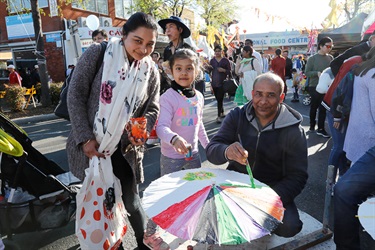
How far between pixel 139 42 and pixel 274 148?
1215mm

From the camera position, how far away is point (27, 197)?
8.13ft

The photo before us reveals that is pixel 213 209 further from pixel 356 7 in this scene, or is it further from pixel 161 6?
Answer: pixel 356 7

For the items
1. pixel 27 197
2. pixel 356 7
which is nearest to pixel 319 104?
pixel 27 197

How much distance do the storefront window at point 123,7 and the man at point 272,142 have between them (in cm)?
2045

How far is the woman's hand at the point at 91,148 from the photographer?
1837 mm

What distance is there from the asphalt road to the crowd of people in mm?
793

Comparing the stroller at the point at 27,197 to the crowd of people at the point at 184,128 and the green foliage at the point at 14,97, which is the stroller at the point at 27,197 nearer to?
the crowd of people at the point at 184,128

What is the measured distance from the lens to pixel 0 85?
18.6 metres

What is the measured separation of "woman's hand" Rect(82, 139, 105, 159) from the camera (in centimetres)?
184

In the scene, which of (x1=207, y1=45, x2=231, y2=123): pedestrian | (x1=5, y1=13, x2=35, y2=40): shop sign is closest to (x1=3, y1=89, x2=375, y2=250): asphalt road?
(x1=207, y1=45, x2=231, y2=123): pedestrian

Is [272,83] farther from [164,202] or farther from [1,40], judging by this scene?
[1,40]

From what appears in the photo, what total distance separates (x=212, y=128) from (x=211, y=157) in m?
4.71

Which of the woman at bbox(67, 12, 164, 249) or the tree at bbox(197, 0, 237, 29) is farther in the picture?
the tree at bbox(197, 0, 237, 29)

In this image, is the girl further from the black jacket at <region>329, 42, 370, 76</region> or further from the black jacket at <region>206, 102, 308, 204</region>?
the black jacket at <region>329, 42, 370, 76</region>
